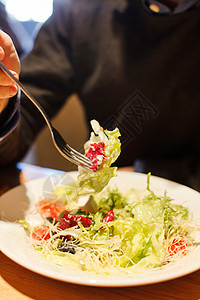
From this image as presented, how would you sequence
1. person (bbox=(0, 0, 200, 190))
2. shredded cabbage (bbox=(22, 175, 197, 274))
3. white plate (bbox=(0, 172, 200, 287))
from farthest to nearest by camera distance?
1. person (bbox=(0, 0, 200, 190))
2. shredded cabbage (bbox=(22, 175, 197, 274))
3. white plate (bbox=(0, 172, 200, 287))

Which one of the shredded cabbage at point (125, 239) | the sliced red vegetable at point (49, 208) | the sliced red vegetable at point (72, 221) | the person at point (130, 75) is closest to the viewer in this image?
the shredded cabbage at point (125, 239)

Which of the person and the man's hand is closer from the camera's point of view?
the man's hand

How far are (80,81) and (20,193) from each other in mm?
1005

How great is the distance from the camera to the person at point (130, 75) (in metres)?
1.56

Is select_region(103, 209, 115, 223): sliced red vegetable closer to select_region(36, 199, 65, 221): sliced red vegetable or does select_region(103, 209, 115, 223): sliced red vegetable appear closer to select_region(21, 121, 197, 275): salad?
select_region(21, 121, 197, 275): salad

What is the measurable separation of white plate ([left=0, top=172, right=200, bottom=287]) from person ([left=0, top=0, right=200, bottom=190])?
0.35 metres

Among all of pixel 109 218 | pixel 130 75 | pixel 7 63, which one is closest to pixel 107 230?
pixel 109 218

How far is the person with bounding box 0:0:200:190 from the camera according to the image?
1558mm

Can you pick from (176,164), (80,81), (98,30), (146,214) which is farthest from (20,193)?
(98,30)

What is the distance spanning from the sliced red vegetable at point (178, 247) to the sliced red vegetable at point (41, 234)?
0.32m

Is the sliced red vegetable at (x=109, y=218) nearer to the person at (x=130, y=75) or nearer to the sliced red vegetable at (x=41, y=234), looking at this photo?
the sliced red vegetable at (x=41, y=234)

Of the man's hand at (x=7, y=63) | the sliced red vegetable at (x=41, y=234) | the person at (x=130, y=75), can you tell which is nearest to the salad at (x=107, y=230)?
the sliced red vegetable at (x=41, y=234)

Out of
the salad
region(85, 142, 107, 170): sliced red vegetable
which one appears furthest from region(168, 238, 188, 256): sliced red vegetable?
region(85, 142, 107, 170): sliced red vegetable

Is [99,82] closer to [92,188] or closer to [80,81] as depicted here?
[80,81]
